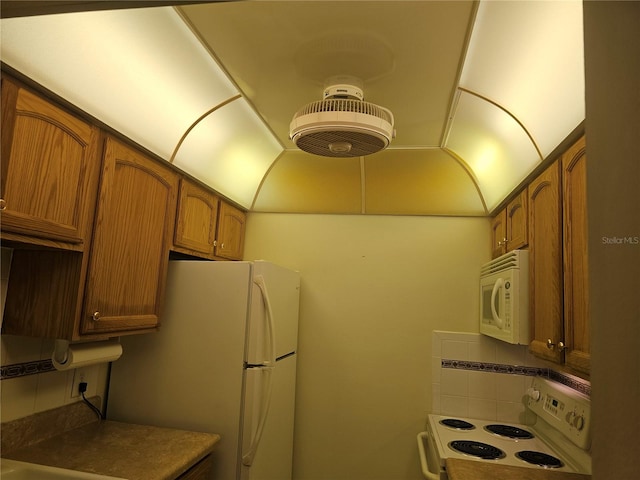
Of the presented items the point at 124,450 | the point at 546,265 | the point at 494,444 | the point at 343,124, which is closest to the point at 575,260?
the point at 546,265

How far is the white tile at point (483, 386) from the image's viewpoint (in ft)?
9.03

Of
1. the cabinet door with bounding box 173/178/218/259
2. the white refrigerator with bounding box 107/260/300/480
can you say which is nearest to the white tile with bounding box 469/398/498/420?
the white refrigerator with bounding box 107/260/300/480

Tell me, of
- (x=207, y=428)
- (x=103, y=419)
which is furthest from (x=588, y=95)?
(x=103, y=419)

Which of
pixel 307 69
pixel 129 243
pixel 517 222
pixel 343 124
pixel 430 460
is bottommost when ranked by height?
pixel 430 460

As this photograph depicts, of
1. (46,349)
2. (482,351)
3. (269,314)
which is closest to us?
(46,349)

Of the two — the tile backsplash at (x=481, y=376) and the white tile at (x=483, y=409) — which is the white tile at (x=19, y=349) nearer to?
the tile backsplash at (x=481, y=376)

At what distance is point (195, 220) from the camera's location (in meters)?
2.48

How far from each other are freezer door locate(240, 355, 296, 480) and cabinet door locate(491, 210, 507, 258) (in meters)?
1.56

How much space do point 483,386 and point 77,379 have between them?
245 cm

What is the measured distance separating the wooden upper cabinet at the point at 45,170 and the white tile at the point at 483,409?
252 cm

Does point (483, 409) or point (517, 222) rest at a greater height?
point (517, 222)

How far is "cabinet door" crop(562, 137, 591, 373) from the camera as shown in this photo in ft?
4.88

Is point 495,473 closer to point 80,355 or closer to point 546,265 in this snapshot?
point 546,265

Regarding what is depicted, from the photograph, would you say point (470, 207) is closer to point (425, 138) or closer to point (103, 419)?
point (425, 138)
